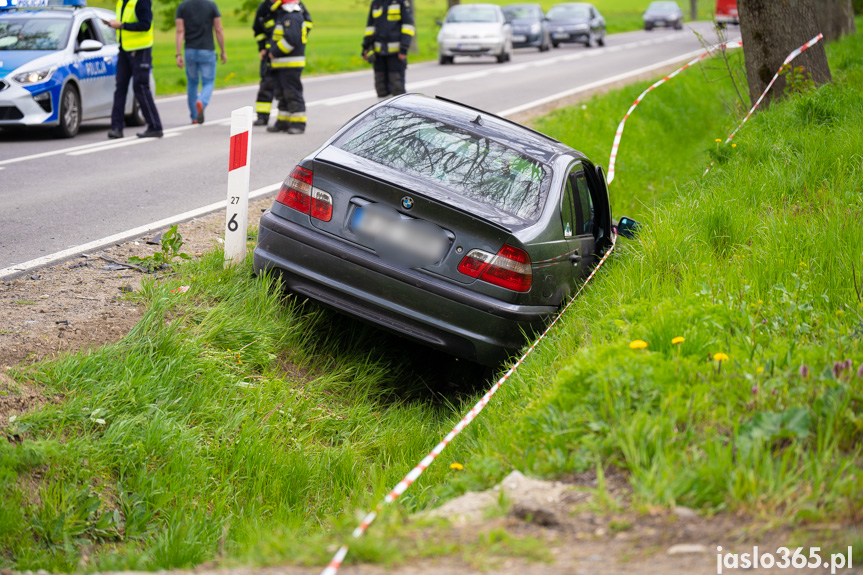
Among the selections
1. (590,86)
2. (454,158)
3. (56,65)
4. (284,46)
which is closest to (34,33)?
(56,65)

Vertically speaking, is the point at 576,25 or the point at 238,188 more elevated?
the point at 576,25

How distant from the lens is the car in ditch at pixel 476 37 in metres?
25.0

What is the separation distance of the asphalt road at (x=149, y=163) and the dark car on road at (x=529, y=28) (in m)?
11.7

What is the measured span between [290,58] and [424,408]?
24.9ft

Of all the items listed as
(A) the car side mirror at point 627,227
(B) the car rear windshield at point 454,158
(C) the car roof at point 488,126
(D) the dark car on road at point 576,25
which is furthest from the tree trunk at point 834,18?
(B) the car rear windshield at point 454,158

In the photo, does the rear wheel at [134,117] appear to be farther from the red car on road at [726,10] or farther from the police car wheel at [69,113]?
the red car on road at [726,10]

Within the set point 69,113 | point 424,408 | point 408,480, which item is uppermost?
point 69,113

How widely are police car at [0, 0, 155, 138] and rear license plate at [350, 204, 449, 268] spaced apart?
7.69 metres

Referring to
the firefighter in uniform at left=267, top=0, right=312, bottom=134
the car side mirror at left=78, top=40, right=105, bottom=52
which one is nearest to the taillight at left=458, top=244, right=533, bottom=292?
the firefighter in uniform at left=267, top=0, right=312, bottom=134

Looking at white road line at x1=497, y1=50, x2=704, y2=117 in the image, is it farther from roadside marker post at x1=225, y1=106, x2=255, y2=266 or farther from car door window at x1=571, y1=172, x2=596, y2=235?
roadside marker post at x1=225, y1=106, x2=255, y2=266

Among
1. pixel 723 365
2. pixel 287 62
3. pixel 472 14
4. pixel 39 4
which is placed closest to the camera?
pixel 723 365

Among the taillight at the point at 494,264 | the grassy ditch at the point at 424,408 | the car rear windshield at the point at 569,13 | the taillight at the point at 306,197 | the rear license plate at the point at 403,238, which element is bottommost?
the grassy ditch at the point at 424,408

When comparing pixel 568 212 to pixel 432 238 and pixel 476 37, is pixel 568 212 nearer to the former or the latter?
pixel 432 238

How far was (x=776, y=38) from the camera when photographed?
31.4ft
